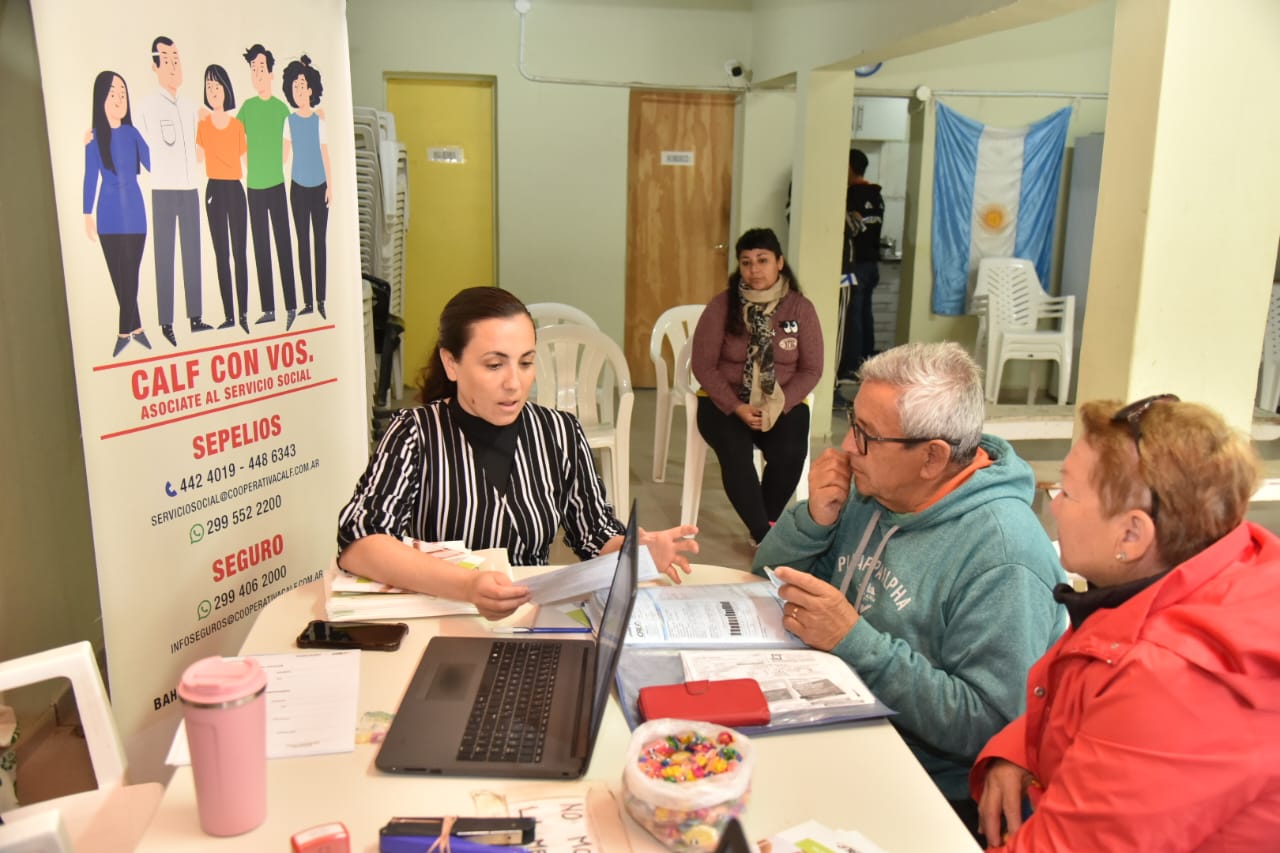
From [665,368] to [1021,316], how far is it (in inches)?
131

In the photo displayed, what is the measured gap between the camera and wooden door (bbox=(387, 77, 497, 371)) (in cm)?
658

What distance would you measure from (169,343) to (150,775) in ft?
3.25

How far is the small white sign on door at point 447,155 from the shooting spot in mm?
6648

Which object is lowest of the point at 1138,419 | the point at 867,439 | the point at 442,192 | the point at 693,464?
the point at 693,464

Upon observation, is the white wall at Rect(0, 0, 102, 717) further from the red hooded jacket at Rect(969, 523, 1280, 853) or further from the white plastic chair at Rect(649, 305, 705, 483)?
the white plastic chair at Rect(649, 305, 705, 483)

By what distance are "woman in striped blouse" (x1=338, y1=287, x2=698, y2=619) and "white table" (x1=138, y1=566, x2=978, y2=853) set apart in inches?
22.7

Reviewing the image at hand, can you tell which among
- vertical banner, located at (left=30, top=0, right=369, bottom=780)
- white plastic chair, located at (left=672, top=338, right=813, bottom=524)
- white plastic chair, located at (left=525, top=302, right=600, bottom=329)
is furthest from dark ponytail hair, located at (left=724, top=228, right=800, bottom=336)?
vertical banner, located at (left=30, top=0, right=369, bottom=780)

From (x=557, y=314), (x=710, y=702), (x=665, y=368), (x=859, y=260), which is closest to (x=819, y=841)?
(x=710, y=702)

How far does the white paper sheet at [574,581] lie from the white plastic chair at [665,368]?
2.80 meters

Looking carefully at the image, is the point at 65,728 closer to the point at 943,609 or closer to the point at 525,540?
the point at 525,540

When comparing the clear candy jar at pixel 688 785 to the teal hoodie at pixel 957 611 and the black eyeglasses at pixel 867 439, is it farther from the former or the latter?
the black eyeglasses at pixel 867 439

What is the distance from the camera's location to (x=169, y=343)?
212cm

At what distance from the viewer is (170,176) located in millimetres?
2090

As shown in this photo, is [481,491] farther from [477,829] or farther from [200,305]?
[477,829]
